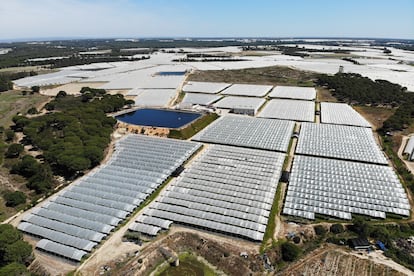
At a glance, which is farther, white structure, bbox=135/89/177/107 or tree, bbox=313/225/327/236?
white structure, bbox=135/89/177/107

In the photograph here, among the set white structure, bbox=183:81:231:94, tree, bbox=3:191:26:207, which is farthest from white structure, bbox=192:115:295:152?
white structure, bbox=183:81:231:94

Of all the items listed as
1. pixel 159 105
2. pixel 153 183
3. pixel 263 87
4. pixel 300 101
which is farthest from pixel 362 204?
pixel 263 87

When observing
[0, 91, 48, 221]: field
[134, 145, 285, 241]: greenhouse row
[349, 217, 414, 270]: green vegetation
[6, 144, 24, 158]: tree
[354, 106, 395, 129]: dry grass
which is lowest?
[354, 106, 395, 129]: dry grass

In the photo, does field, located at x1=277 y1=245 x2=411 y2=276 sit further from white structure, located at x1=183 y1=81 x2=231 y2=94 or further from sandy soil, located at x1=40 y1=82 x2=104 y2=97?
sandy soil, located at x1=40 y1=82 x2=104 y2=97

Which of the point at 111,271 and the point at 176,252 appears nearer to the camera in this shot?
the point at 111,271

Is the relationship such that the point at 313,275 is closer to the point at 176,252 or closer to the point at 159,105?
the point at 176,252

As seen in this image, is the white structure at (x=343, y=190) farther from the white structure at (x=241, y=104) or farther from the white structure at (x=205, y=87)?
the white structure at (x=205, y=87)

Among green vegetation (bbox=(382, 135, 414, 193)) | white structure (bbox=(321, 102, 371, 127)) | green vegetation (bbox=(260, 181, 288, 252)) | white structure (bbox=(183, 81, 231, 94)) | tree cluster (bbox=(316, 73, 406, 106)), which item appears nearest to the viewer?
green vegetation (bbox=(260, 181, 288, 252))

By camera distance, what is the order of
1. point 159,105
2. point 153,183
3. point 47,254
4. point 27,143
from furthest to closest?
point 159,105
point 27,143
point 153,183
point 47,254
